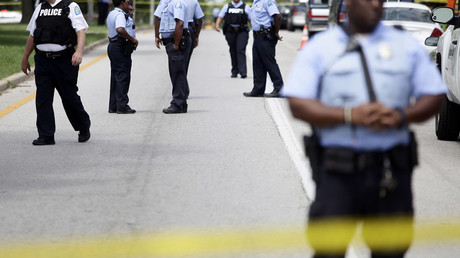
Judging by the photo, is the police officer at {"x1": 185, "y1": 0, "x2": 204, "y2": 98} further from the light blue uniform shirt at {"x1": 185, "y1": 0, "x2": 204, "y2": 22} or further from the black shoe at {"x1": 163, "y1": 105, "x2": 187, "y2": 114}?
the black shoe at {"x1": 163, "y1": 105, "x2": 187, "y2": 114}

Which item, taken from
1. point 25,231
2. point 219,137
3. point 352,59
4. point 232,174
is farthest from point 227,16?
point 352,59

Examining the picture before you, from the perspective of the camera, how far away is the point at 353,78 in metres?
3.95

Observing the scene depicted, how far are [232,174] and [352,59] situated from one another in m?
4.83

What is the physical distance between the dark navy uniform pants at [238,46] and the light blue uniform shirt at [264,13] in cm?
329

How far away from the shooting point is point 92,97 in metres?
15.5

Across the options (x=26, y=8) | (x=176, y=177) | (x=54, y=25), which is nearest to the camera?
(x=176, y=177)

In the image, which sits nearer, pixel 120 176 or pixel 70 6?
pixel 120 176

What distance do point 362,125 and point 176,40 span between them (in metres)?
9.01

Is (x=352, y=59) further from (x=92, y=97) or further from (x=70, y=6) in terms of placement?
(x=92, y=97)

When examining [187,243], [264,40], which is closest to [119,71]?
[264,40]

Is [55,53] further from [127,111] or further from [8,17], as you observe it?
[8,17]

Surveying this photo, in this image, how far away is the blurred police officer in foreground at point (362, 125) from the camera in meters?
3.95

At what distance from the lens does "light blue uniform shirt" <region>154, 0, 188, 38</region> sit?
41.4 feet

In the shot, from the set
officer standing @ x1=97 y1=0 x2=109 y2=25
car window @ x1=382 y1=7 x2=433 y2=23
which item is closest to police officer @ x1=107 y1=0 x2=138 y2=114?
car window @ x1=382 y1=7 x2=433 y2=23
